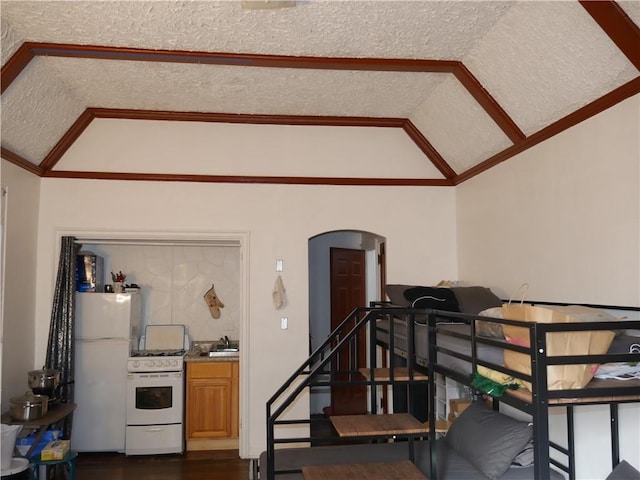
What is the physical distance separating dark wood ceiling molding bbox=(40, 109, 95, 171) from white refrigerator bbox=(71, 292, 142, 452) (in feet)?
4.35

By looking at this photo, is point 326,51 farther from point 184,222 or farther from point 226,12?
point 184,222

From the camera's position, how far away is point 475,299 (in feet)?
13.9

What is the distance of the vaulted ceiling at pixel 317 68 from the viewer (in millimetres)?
3070

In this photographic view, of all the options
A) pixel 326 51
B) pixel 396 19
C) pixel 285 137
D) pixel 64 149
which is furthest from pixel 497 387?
pixel 64 149

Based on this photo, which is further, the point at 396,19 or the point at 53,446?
the point at 53,446

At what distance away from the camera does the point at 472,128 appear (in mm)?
4539

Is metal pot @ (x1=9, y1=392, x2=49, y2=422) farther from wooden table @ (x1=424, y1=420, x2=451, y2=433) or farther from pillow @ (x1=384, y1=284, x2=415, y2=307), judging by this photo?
wooden table @ (x1=424, y1=420, x2=451, y2=433)

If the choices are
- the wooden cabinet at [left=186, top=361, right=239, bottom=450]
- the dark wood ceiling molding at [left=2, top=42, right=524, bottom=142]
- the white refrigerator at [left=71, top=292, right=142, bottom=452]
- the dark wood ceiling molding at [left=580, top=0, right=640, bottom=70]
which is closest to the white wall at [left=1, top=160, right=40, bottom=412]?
the white refrigerator at [left=71, top=292, right=142, bottom=452]

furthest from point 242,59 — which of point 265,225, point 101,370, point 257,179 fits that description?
point 101,370

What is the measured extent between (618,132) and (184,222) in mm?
3723

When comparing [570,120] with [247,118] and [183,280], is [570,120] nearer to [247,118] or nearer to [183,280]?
[247,118]

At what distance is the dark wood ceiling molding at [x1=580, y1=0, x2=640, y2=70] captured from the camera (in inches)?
103

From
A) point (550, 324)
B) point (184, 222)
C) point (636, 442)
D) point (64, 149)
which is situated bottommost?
point (636, 442)

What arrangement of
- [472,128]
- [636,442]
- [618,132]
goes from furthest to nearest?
[472,128] < [618,132] < [636,442]
